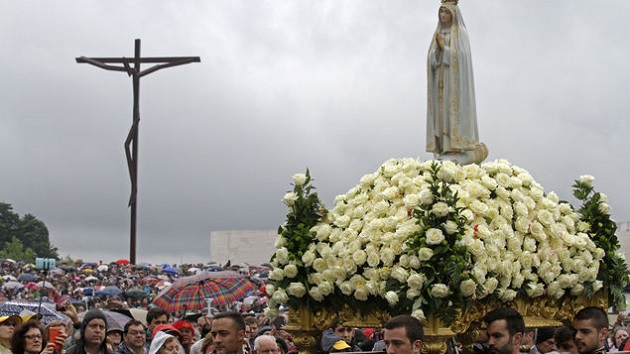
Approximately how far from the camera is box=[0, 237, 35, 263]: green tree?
78312 mm

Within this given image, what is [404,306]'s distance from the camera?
6.25m

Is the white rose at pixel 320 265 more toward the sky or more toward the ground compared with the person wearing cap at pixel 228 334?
more toward the sky

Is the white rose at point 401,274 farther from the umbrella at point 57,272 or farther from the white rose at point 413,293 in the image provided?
the umbrella at point 57,272

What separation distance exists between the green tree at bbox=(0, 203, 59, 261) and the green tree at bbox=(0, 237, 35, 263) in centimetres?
498

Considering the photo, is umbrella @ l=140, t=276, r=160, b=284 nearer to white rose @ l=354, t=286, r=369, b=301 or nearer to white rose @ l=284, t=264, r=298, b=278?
white rose @ l=284, t=264, r=298, b=278

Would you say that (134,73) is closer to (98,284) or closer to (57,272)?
(98,284)

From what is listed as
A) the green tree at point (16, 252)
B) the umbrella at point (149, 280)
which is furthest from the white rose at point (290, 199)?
the green tree at point (16, 252)

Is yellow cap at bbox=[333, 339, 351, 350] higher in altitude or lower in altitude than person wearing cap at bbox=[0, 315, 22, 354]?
lower

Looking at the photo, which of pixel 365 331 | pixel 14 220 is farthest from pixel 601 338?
pixel 14 220

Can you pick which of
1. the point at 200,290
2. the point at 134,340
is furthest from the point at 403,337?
the point at 200,290

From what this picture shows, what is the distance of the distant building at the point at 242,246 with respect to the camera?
183 feet

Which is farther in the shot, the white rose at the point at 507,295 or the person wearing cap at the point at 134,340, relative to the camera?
the person wearing cap at the point at 134,340

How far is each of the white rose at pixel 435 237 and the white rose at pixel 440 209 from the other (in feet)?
0.38

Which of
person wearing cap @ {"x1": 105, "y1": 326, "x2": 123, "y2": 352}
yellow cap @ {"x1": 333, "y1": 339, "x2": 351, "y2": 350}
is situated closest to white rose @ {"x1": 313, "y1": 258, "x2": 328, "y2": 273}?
person wearing cap @ {"x1": 105, "y1": 326, "x2": 123, "y2": 352}
